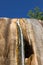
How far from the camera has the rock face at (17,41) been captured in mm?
6250

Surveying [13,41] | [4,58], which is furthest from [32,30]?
[4,58]

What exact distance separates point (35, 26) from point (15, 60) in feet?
3.83

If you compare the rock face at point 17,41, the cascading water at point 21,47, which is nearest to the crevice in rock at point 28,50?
the rock face at point 17,41

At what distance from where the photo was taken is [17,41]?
6434mm

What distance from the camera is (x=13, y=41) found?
252 inches

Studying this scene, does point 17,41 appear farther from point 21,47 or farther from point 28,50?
point 28,50

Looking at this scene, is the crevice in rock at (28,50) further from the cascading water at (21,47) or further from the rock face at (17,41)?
the cascading water at (21,47)

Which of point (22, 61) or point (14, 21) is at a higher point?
point (14, 21)

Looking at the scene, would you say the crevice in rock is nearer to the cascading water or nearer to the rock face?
the rock face

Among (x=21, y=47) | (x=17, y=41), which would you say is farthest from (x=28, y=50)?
(x=17, y=41)

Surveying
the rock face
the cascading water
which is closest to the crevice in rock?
Answer: the rock face

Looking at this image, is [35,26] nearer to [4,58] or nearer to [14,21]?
[14,21]

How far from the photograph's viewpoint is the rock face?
6250 millimetres

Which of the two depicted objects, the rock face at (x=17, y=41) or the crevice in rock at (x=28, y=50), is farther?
the crevice in rock at (x=28, y=50)
